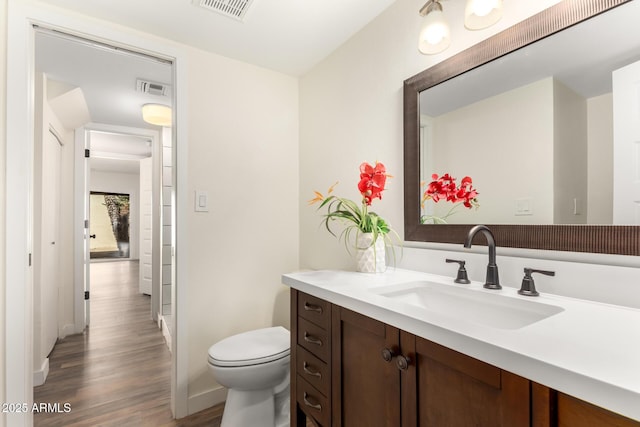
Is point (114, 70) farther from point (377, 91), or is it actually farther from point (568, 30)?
point (568, 30)

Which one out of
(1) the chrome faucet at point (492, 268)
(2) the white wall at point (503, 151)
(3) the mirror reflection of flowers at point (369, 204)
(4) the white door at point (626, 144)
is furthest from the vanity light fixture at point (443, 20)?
(1) the chrome faucet at point (492, 268)

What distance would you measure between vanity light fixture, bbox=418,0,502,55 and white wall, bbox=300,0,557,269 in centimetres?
15

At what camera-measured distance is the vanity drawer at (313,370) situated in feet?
3.73

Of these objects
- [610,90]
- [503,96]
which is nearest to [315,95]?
[503,96]

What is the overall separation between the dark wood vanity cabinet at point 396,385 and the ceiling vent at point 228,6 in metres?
1.45

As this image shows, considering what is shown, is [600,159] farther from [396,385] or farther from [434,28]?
[396,385]

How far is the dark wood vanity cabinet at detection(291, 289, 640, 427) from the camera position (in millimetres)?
559

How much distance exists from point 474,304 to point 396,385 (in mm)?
397

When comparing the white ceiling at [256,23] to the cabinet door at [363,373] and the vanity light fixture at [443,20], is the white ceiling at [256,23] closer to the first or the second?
the vanity light fixture at [443,20]

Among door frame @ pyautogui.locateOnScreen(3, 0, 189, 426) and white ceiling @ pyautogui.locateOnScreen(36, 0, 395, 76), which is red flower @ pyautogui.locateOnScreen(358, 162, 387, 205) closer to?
white ceiling @ pyautogui.locateOnScreen(36, 0, 395, 76)

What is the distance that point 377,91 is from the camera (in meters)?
1.65

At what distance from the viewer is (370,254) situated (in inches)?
56.2

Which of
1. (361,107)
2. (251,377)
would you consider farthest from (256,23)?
(251,377)

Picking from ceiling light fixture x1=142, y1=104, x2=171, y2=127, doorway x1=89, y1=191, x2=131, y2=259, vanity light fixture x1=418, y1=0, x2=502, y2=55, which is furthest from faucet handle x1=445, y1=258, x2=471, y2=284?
doorway x1=89, y1=191, x2=131, y2=259
